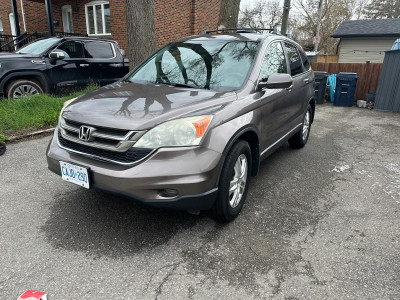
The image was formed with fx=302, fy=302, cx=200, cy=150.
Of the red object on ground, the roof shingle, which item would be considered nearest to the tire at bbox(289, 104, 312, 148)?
the red object on ground

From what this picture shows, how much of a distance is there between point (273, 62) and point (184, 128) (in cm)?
187

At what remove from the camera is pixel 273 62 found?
3.62 metres

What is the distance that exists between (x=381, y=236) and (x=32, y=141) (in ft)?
17.2

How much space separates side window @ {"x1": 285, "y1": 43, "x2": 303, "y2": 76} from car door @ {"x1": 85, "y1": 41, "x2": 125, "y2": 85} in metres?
5.21

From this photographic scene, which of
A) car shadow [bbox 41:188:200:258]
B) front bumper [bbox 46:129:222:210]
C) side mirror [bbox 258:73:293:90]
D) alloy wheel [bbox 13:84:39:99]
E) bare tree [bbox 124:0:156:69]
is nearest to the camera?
front bumper [bbox 46:129:222:210]

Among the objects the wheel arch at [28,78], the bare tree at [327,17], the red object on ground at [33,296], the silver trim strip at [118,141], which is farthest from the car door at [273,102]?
the bare tree at [327,17]

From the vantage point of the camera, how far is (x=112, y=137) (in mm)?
2307

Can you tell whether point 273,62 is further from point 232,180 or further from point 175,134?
point 175,134

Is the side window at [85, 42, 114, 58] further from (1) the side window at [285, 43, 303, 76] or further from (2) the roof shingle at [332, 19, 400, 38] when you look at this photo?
(2) the roof shingle at [332, 19, 400, 38]

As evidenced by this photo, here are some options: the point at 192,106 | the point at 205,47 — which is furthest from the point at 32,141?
the point at 192,106

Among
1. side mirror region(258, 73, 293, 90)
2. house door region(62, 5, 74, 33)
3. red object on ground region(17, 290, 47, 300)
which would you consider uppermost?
house door region(62, 5, 74, 33)

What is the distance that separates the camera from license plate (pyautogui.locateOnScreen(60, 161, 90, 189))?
239 centimetres

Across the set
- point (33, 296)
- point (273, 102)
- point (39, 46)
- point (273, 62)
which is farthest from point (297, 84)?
point (39, 46)

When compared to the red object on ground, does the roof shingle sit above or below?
above
